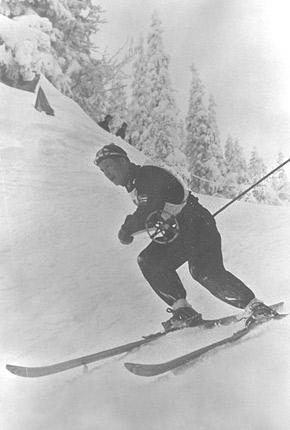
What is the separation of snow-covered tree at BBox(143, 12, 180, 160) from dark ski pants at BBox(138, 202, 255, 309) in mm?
435

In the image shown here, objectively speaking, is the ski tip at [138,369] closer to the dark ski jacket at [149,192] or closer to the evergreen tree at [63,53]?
the dark ski jacket at [149,192]

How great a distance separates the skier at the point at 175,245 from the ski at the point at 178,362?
129mm

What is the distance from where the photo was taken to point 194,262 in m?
4.78

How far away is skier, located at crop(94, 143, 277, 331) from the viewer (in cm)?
472

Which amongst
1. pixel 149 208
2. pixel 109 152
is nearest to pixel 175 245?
pixel 149 208

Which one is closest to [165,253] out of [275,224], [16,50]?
[275,224]

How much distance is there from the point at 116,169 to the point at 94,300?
841 mm

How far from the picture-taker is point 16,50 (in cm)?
478

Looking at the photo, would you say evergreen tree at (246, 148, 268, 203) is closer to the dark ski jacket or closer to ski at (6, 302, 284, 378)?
the dark ski jacket

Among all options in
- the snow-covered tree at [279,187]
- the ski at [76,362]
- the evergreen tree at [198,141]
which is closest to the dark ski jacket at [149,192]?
the evergreen tree at [198,141]

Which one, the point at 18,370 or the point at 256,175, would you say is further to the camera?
the point at 256,175

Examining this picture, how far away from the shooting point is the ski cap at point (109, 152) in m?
4.77

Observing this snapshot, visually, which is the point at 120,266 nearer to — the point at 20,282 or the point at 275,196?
the point at 20,282

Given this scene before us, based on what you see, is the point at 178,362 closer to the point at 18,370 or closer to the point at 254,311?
the point at 254,311
